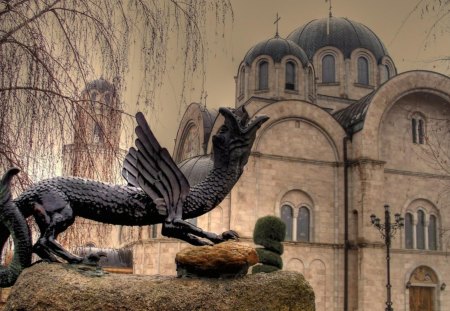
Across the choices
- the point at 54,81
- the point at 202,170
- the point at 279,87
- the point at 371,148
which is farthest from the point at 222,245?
the point at 279,87

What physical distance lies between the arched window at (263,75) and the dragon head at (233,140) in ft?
79.8

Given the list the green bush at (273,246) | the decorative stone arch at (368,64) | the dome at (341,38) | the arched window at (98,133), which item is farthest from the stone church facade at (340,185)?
the arched window at (98,133)

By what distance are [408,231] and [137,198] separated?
2432 centimetres

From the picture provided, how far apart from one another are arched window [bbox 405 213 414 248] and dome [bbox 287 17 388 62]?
1036 centimetres

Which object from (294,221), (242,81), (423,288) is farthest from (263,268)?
(242,81)

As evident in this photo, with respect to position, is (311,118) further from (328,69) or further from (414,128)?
(328,69)

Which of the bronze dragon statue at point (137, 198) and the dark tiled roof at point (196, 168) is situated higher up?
the dark tiled roof at point (196, 168)

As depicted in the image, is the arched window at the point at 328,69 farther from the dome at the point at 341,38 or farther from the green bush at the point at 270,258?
the green bush at the point at 270,258

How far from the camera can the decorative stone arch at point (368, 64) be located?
3292 cm

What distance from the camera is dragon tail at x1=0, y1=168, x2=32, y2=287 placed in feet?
14.1

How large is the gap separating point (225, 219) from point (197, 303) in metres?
19.9

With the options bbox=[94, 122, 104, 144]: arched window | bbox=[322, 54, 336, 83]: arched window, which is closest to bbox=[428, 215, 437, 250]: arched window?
bbox=[322, 54, 336, 83]: arched window

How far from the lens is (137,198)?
15.0 ft

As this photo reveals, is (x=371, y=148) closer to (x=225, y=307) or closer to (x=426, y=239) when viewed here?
(x=426, y=239)
